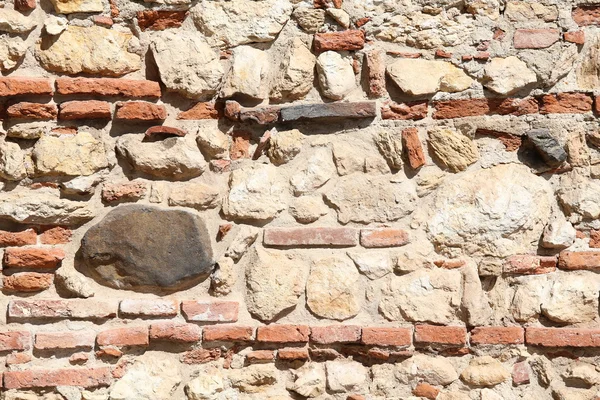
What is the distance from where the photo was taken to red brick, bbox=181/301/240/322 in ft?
7.92

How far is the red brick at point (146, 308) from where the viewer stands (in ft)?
7.84

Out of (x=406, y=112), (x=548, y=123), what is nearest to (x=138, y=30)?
(x=406, y=112)

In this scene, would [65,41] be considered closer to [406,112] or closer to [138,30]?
[138,30]

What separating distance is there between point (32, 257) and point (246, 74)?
0.99 m

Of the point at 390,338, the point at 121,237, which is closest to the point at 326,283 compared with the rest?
the point at 390,338

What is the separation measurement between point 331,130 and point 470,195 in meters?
0.56

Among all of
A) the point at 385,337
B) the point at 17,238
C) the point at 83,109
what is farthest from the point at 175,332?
the point at 83,109

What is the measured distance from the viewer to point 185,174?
2.47 m

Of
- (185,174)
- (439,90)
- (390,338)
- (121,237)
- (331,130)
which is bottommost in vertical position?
(390,338)

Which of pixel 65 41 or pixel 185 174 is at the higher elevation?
pixel 65 41

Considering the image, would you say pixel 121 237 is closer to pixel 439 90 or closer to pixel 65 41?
pixel 65 41

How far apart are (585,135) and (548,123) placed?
0.14 m

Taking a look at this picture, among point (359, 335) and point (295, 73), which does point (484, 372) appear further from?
point (295, 73)

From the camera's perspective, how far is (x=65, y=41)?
240cm
